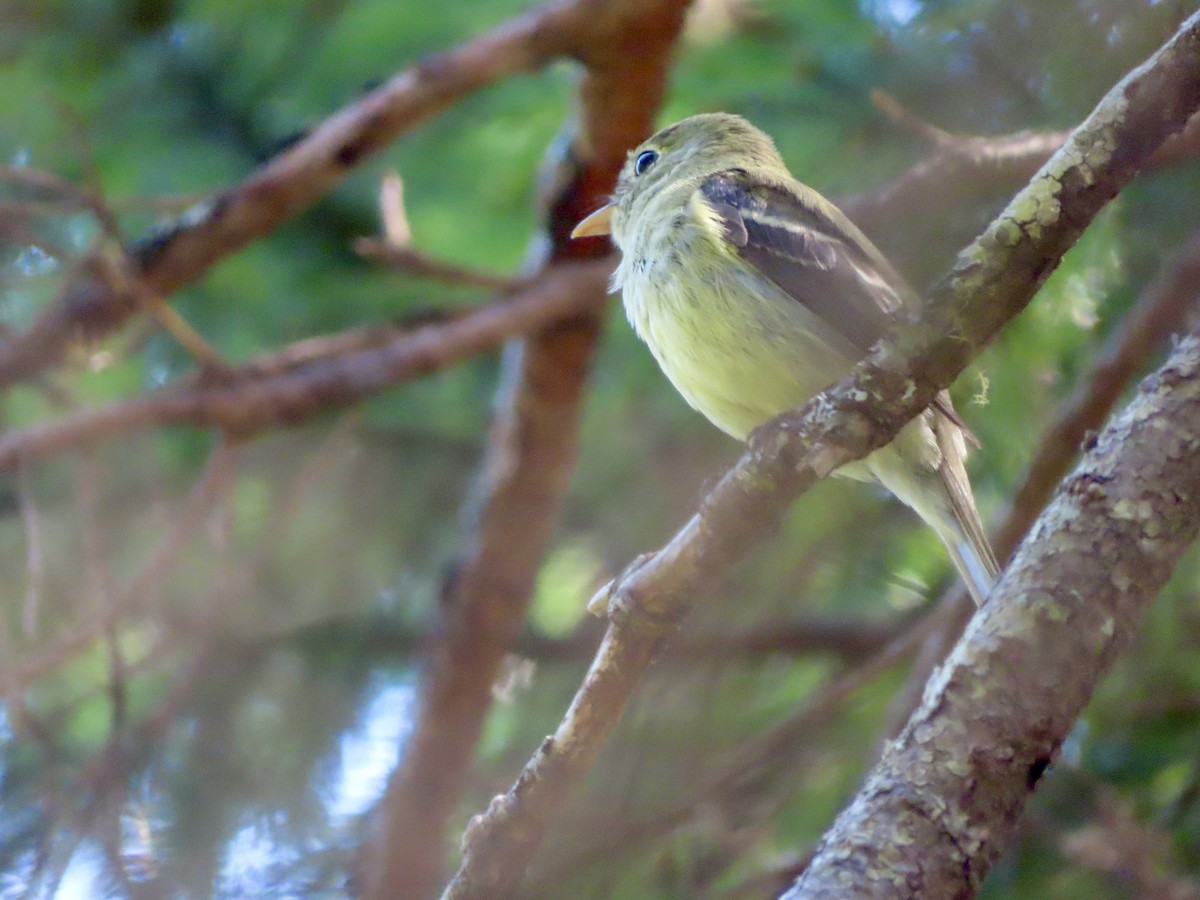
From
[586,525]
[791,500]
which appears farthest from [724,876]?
[791,500]

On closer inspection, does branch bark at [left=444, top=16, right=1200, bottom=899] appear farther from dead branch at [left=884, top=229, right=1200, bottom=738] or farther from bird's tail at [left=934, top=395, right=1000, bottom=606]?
dead branch at [left=884, top=229, right=1200, bottom=738]

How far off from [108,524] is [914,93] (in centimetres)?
349

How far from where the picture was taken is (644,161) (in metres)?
4.16

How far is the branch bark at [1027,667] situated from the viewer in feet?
6.49

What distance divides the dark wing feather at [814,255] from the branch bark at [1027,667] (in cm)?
98

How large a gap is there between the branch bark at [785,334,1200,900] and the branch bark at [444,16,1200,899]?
1.07 feet

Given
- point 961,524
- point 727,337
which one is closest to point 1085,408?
point 961,524

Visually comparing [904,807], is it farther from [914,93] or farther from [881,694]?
[881,694]

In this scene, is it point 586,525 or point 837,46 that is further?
point 586,525

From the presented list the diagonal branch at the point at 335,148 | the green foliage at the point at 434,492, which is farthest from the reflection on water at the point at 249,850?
the diagonal branch at the point at 335,148

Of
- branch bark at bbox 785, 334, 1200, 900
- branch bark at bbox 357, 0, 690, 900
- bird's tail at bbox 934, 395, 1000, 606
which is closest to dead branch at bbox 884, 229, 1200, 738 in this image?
bird's tail at bbox 934, 395, 1000, 606

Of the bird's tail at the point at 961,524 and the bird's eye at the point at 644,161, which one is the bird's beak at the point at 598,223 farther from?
the bird's tail at the point at 961,524

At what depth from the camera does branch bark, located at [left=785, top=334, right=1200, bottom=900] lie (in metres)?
1.98

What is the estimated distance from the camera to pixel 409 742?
4930 millimetres
